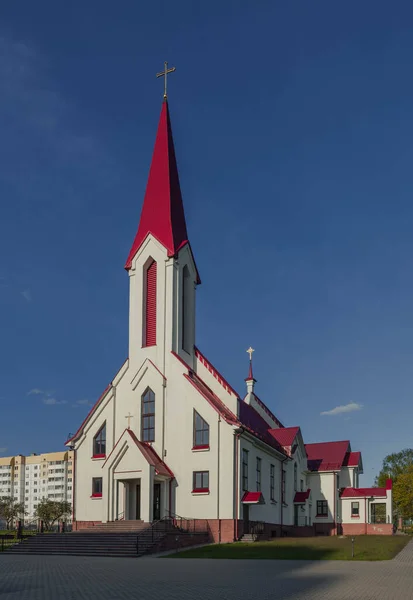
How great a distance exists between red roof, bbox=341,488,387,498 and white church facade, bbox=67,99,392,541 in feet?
25.8

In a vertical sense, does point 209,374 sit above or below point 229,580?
above

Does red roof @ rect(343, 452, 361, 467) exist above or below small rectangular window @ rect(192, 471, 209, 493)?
below

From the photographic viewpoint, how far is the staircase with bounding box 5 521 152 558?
94.5 feet

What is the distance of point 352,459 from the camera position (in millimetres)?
57188

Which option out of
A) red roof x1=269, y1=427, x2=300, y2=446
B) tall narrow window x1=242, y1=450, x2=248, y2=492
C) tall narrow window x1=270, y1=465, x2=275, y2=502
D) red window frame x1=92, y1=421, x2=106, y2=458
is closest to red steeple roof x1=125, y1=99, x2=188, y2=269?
red window frame x1=92, y1=421, x2=106, y2=458

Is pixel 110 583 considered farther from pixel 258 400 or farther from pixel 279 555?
pixel 258 400

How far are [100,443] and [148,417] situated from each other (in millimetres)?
3673

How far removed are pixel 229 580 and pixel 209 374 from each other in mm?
23109

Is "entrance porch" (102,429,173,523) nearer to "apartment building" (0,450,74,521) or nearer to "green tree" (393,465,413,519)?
"green tree" (393,465,413,519)

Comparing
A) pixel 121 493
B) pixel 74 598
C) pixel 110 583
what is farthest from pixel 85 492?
pixel 74 598

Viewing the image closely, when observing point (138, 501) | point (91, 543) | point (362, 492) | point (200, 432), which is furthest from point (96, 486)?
point (362, 492)

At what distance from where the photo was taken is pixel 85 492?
38.2 metres

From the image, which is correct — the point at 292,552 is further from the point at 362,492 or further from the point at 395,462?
the point at 395,462

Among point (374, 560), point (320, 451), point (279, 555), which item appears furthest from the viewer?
point (320, 451)
